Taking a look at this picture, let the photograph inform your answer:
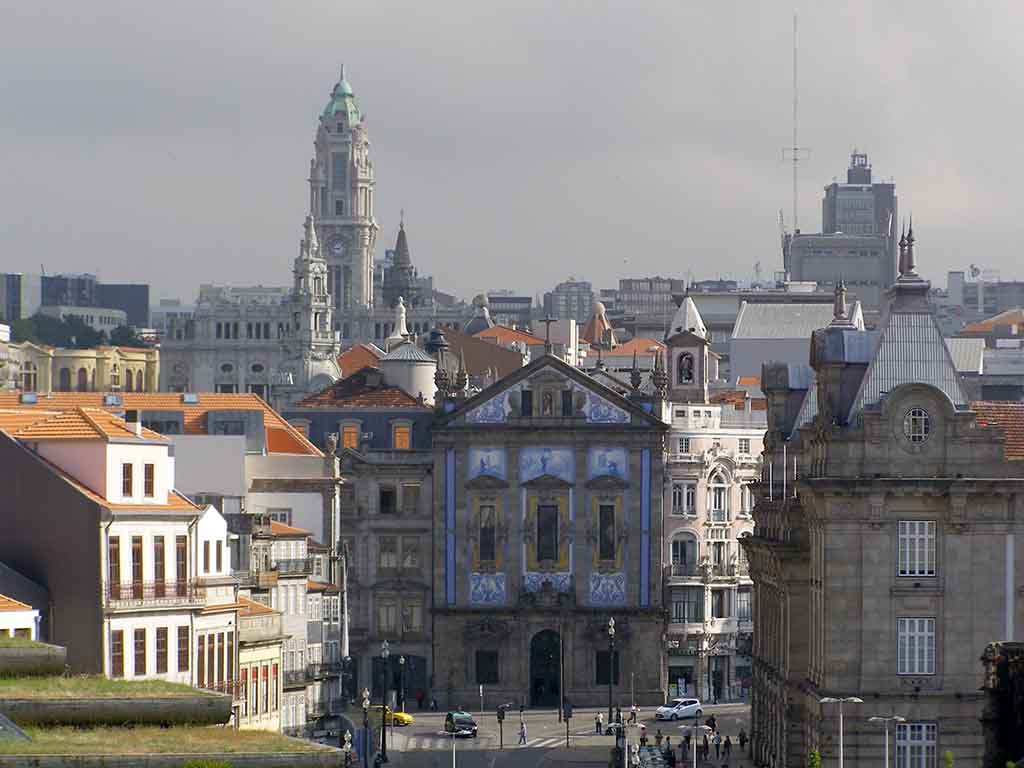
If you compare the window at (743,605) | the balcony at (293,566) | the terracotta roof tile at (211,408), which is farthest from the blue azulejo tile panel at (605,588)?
the balcony at (293,566)

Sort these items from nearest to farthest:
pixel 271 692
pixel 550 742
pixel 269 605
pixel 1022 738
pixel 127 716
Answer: pixel 127 716 → pixel 1022 738 → pixel 271 692 → pixel 269 605 → pixel 550 742

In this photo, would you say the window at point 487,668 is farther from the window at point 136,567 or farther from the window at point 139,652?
the window at point 139,652

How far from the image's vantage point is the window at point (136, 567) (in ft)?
286

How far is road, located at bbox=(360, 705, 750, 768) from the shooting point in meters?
122

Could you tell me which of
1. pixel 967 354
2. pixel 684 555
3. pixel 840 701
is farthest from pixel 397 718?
pixel 967 354

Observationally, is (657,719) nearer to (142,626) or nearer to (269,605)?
(269,605)

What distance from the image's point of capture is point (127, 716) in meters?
47.2

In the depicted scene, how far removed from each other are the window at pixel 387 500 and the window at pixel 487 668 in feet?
24.3

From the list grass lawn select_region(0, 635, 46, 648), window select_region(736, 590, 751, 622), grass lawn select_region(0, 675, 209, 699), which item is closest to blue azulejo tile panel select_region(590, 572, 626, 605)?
window select_region(736, 590, 751, 622)

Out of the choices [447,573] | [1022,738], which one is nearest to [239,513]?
[447,573]

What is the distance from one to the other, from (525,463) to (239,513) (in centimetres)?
3945

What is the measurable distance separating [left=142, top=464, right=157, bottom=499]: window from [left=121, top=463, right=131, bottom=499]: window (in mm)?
839

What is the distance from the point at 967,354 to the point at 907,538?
317 ft

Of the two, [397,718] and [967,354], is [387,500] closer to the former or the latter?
[397,718]
